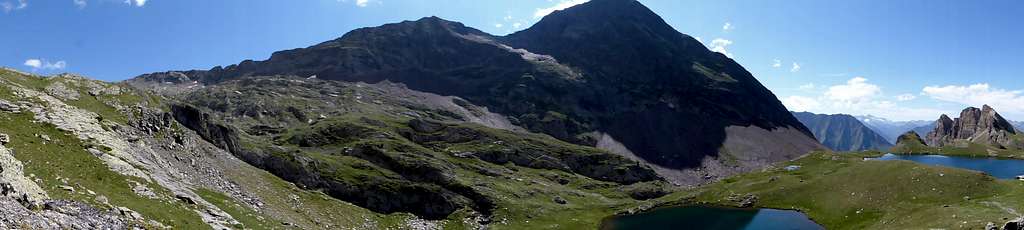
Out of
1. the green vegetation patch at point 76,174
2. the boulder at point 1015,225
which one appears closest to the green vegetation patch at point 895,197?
the boulder at point 1015,225

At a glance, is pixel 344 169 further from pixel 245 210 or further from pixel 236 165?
pixel 245 210

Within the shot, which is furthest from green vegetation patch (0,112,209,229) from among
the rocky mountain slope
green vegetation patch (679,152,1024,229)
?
green vegetation patch (679,152,1024,229)

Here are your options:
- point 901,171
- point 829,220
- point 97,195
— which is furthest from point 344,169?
point 901,171

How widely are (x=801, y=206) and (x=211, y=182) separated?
107m

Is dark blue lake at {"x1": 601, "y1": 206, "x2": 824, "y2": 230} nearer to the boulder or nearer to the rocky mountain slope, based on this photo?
the rocky mountain slope

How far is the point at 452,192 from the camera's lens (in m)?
125

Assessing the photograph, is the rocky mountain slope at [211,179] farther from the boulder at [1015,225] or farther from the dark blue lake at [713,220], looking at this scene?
the boulder at [1015,225]

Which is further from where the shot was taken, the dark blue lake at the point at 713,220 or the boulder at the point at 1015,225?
the dark blue lake at the point at 713,220

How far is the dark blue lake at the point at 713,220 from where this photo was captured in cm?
10189

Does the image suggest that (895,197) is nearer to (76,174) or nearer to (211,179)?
(211,179)

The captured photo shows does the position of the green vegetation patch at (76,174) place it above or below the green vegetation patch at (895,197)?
above

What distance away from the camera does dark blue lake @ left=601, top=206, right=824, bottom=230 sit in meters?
102

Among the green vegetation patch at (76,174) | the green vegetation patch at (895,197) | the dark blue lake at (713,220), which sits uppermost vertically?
the green vegetation patch at (76,174)

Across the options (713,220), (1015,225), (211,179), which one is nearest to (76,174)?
(211,179)
